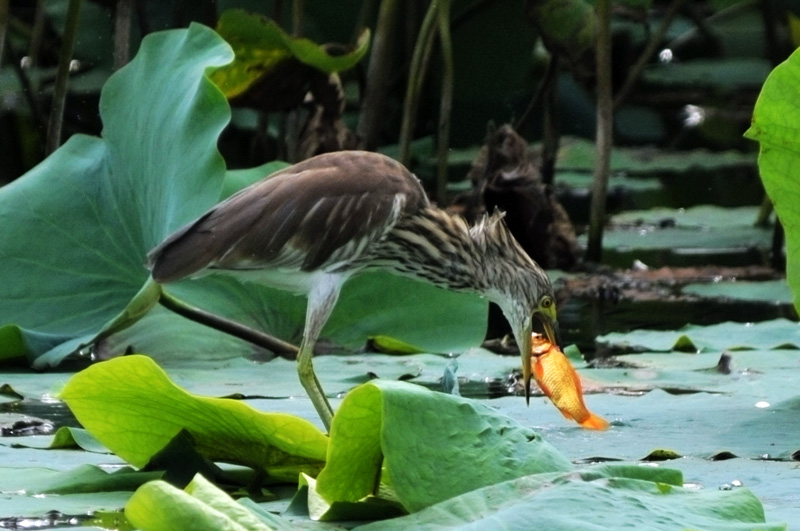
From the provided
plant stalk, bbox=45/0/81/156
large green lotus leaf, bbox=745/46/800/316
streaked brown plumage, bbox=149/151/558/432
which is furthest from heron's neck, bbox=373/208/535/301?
plant stalk, bbox=45/0/81/156

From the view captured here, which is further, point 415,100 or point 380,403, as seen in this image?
point 415,100

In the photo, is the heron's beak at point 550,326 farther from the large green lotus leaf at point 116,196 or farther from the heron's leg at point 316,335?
the large green lotus leaf at point 116,196


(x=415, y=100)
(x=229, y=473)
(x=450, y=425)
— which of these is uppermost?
(x=415, y=100)

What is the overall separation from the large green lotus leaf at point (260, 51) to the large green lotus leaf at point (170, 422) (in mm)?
3164

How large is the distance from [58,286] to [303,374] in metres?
1.10

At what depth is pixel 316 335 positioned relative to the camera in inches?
168

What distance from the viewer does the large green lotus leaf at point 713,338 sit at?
16.0ft

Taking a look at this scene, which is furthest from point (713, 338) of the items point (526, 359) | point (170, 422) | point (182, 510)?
point (182, 510)

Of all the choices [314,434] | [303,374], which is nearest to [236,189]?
[303,374]

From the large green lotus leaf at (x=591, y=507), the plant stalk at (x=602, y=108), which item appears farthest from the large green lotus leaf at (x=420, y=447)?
the plant stalk at (x=602, y=108)

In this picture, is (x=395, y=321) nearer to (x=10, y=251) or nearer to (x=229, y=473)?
(x=10, y=251)

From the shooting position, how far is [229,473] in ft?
10.0

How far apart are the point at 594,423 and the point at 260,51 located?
3140mm

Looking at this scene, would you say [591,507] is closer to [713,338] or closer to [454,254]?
[454,254]
